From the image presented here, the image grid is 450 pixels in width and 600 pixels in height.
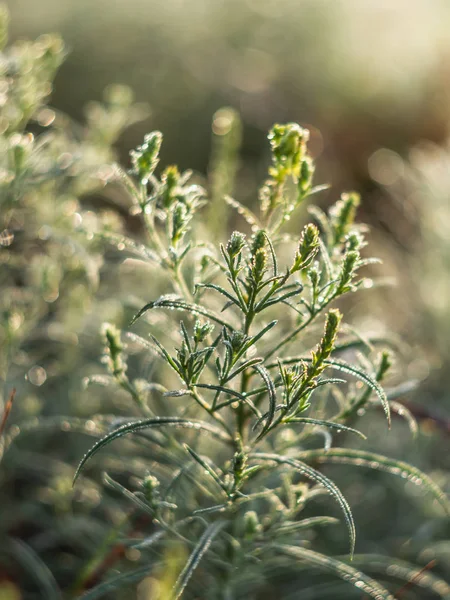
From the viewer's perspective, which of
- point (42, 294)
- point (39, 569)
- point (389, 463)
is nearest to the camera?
point (389, 463)

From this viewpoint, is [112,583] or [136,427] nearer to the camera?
[136,427]

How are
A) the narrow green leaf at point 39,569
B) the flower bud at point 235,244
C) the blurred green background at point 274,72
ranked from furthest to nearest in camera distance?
the blurred green background at point 274,72 → the narrow green leaf at point 39,569 → the flower bud at point 235,244

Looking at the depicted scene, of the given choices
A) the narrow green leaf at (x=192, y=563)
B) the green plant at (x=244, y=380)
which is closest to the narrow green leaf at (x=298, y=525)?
the green plant at (x=244, y=380)

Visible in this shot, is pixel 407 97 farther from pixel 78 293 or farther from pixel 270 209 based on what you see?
pixel 270 209

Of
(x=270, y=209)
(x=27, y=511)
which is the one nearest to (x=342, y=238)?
(x=270, y=209)

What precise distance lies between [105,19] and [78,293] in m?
3.63

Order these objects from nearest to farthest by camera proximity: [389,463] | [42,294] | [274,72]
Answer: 1. [389,463]
2. [42,294]
3. [274,72]

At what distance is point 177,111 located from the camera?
385cm

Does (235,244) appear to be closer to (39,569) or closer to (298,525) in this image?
(298,525)

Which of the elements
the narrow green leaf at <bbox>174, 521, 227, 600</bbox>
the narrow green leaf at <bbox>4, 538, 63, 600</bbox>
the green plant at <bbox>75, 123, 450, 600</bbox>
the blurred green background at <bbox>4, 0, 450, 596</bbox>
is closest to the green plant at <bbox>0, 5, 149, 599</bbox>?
the narrow green leaf at <bbox>4, 538, 63, 600</bbox>

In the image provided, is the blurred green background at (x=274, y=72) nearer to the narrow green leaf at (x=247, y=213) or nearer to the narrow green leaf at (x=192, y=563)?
the narrow green leaf at (x=247, y=213)

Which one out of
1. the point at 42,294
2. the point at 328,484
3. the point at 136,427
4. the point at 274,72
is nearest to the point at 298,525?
the point at 328,484

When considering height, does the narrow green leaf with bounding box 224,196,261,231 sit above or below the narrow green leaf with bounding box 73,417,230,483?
above

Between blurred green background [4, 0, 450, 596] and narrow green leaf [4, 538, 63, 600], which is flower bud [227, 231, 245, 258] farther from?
blurred green background [4, 0, 450, 596]
